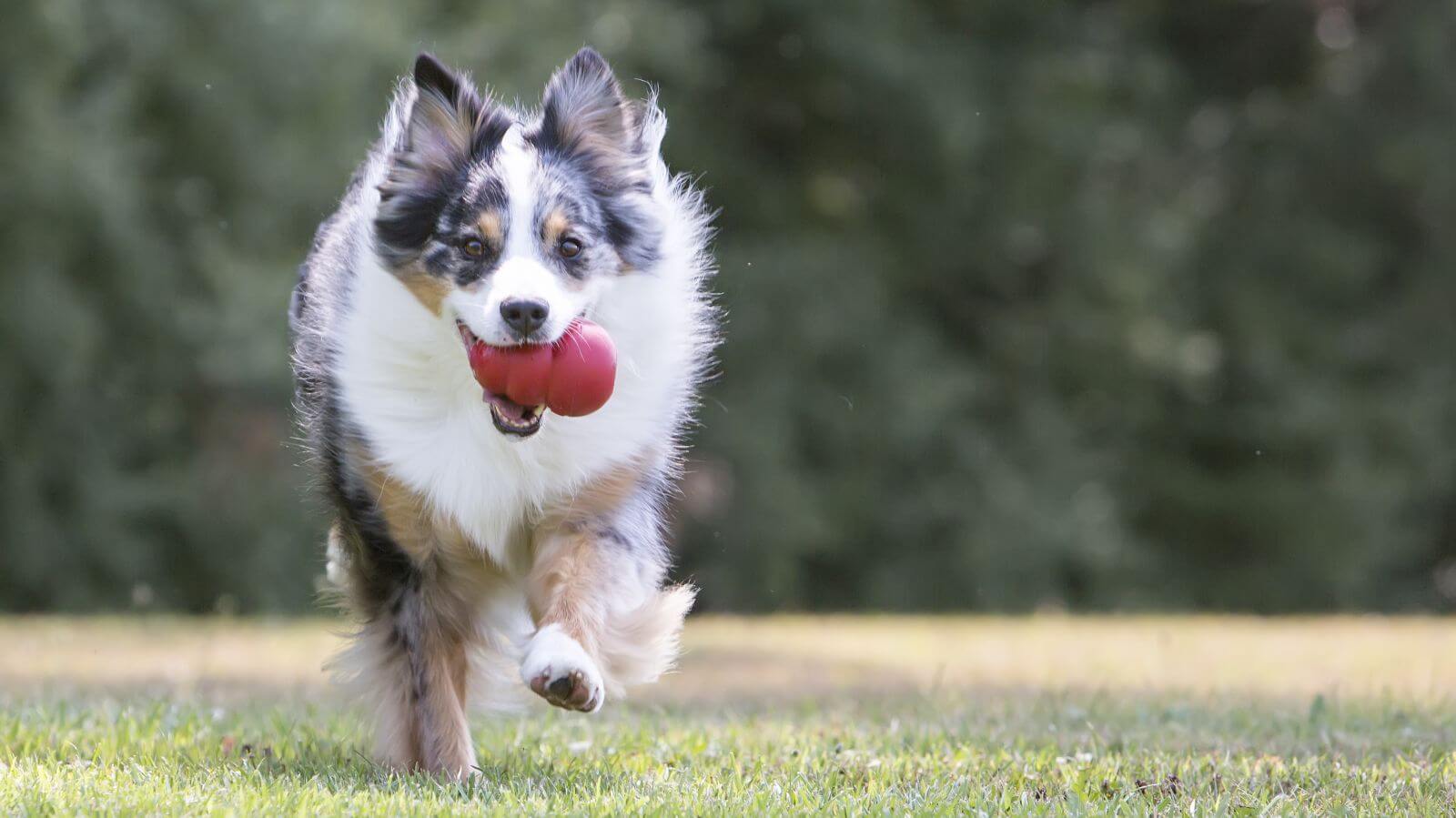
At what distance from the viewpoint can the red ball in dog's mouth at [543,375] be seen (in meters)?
4.89

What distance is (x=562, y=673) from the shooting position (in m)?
4.71

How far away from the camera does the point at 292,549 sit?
16688mm

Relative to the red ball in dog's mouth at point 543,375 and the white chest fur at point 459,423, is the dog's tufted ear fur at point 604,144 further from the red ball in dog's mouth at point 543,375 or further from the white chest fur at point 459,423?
the red ball in dog's mouth at point 543,375

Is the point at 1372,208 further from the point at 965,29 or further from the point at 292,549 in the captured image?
the point at 292,549

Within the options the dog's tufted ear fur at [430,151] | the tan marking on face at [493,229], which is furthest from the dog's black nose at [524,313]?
the dog's tufted ear fur at [430,151]

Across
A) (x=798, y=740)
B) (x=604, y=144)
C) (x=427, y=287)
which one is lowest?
(x=798, y=740)

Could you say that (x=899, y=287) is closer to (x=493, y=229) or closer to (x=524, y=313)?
(x=493, y=229)

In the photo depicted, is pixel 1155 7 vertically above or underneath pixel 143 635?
above

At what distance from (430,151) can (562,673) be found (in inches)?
65.3

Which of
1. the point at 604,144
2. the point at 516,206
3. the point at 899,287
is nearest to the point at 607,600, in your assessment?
the point at 516,206

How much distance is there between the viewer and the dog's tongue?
489cm

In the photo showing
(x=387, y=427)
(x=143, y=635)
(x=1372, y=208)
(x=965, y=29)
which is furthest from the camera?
(x=1372, y=208)

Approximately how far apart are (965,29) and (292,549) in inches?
347

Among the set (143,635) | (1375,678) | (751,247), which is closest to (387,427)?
(1375,678)
